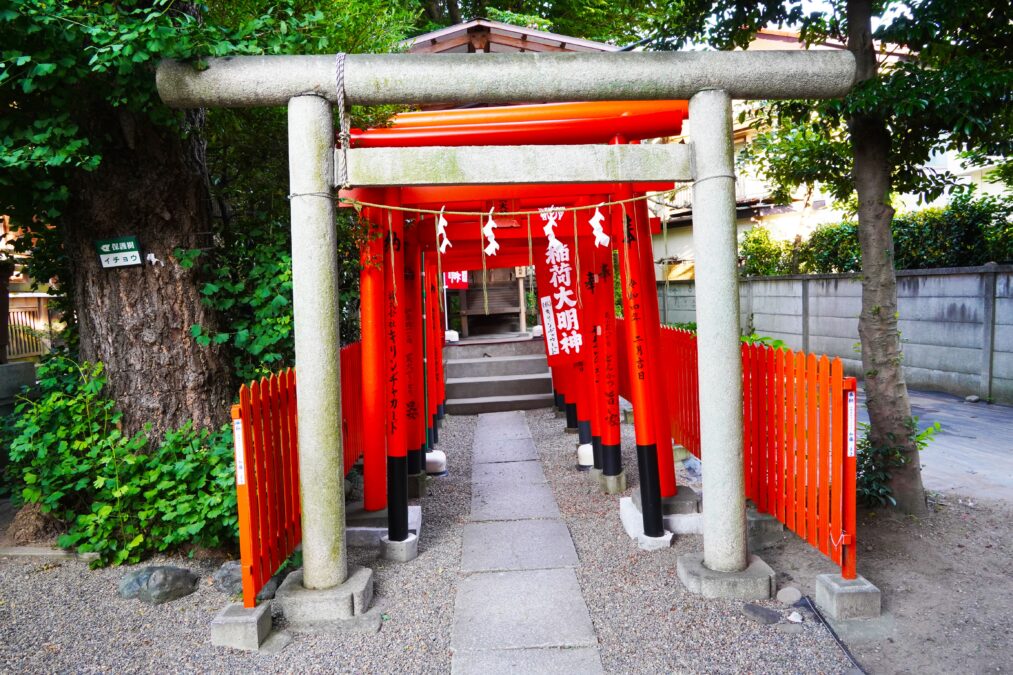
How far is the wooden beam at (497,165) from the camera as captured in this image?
13.2ft

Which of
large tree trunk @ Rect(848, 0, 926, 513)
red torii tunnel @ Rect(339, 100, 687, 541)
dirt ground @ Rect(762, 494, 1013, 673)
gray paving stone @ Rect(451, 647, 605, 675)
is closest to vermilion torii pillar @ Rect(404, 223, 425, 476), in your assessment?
red torii tunnel @ Rect(339, 100, 687, 541)

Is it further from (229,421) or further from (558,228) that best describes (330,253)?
(558,228)

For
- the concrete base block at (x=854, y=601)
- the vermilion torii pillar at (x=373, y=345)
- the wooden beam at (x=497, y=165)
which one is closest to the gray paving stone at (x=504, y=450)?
the vermilion torii pillar at (x=373, y=345)

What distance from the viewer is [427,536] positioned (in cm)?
555

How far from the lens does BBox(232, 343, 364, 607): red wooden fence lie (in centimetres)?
360

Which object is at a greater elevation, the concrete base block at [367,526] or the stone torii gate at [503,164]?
the stone torii gate at [503,164]

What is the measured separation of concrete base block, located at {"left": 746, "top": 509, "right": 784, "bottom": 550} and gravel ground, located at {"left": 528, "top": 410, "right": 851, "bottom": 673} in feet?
1.32

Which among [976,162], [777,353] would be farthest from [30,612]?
[976,162]

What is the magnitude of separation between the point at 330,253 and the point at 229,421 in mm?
2105

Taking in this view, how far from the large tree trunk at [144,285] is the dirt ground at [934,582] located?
15.3 ft

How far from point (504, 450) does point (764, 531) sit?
4399 mm

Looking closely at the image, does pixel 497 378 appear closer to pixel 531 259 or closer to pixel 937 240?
pixel 531 259

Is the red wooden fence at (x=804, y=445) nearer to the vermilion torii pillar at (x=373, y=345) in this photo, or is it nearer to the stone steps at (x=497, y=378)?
the vermilion torii pillar at (x=373, y=345)

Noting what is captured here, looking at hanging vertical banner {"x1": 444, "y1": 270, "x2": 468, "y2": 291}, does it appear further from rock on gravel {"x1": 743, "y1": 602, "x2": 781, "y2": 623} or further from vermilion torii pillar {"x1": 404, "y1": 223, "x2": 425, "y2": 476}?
rock on gravel {"x1": 743, "y1": 602, "x2": 781, "y2": 623}
